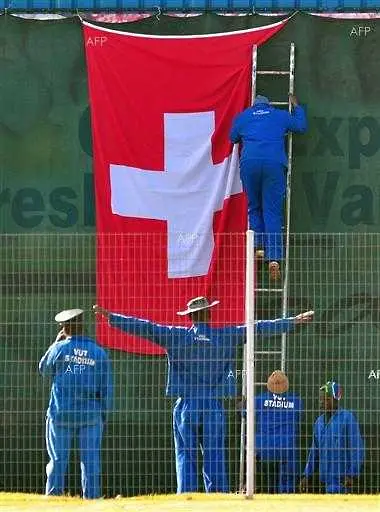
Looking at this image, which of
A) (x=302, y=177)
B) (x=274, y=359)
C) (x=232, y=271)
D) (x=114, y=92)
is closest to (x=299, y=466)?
(x=274, y=359)

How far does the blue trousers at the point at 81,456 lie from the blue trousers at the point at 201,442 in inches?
26.8

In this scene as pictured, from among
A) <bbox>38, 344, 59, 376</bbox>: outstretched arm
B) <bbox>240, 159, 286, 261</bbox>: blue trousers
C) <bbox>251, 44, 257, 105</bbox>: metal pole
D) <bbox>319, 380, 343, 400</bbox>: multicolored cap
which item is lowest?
<bbox>319, 380, 343, 400</bbox>: multicolored cap

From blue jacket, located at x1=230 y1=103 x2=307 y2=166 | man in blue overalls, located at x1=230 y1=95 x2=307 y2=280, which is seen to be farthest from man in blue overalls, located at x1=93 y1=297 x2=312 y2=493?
blue jacket, located at x1=230 y1=103 x2=307 y2=166

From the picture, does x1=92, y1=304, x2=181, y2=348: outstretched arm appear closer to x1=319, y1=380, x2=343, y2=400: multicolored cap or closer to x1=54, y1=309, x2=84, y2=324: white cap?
x1=54, y1=309, x2=84, y2=324: white cap

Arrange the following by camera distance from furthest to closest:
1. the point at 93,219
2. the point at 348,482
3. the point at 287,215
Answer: the point at 93,219, the point at 287,215, the point at 348,482

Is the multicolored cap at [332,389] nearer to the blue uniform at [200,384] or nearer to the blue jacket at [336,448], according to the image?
the blue jacket at [336,448]

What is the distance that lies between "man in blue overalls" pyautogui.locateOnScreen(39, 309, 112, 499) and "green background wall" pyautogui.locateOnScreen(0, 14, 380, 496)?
0.69 metres

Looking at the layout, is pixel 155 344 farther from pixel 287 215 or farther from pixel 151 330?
pixel 287 215

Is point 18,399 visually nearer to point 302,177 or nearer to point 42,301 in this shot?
point 42,301

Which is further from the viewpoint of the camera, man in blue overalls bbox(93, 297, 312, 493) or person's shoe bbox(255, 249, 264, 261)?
person's shoe bbox(255, 249, 264, 261)

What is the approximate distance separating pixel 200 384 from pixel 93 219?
7.72 ft

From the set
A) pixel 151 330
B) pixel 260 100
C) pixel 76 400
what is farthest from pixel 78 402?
pixel 260 100

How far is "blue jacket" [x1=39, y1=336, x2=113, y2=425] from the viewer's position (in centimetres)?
1125

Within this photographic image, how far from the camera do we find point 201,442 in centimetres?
1142
